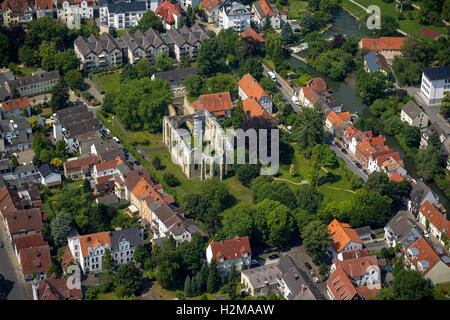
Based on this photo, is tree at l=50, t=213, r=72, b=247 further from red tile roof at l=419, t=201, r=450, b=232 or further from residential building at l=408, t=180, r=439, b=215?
red tile roof at l=419, t=201, r=450, b=232

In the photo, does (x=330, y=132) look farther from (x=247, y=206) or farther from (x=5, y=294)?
(x=5, y=294)

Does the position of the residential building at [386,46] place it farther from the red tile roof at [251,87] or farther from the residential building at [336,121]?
the red tile roof at [251,87]

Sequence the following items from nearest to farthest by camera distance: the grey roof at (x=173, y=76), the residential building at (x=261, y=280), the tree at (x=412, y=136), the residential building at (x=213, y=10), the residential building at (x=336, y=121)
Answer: the residential building at (x=261, y=280), the tree at (x=412, y=136), the residential building at (x=336, y=121), the grey roof at (x=173, y=76), the residential building at (x=213, y=10)

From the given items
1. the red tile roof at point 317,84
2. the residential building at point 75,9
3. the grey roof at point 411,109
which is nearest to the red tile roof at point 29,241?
the red tile roof at point 317,84

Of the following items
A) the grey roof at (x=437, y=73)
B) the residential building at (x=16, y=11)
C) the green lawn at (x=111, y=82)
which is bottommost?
the green lawn at (x=111, y=82)

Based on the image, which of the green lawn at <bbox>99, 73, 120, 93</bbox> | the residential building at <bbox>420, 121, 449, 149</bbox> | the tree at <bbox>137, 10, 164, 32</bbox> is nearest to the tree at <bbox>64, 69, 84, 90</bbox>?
the green lawn at <bbox>99, 73, 120, 93</bbox>
